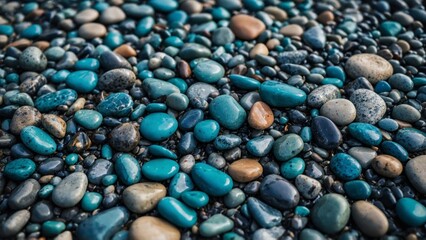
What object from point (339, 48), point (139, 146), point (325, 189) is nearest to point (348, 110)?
point (325, 189)

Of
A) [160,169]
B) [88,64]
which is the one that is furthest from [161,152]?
[88,64]

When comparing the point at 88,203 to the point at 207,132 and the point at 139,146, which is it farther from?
the point at 207,132

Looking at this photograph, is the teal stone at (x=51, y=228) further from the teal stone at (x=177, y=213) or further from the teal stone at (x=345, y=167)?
the teal stone at (x=345, y=167)

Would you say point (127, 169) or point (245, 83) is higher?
point (245, 83)

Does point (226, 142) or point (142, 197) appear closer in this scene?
point (142, 197)

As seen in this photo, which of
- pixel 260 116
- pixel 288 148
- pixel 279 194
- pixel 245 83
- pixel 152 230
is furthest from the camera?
pixel 245 83

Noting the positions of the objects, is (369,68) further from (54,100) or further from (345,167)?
(54,100)

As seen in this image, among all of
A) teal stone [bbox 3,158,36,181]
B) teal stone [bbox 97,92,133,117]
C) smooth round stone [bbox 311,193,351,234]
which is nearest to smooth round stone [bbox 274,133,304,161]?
smooth round stone [bbox 311,193,351,234]
